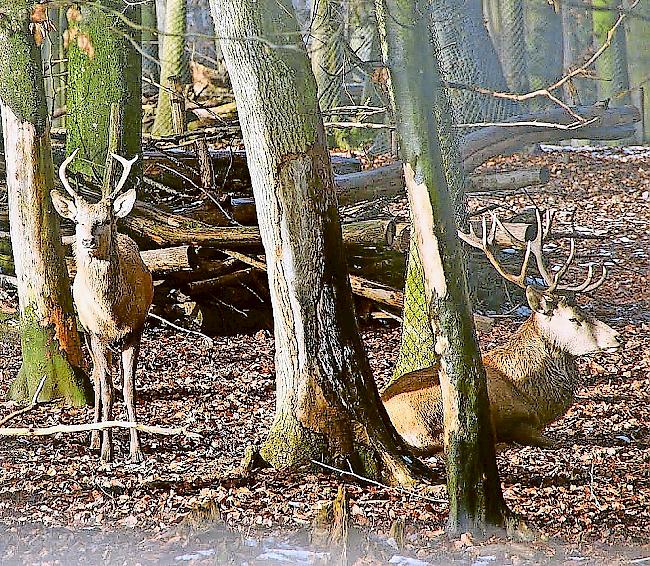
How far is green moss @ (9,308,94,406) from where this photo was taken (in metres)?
2.40

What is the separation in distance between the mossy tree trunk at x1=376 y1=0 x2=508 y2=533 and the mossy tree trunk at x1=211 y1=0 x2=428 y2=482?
21cm

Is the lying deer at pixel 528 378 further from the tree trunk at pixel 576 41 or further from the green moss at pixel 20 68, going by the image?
the green moss at pixel 20 68

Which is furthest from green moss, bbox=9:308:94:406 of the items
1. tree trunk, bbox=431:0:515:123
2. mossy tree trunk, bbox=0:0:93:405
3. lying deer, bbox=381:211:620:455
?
tree trunk, bbox=431:0:515:123

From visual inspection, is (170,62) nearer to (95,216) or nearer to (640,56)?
(95,216)

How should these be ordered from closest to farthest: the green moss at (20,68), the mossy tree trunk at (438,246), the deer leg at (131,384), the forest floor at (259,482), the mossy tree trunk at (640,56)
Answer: the mossy tree trunk at (438,246) < the forest floor at (259,482) < the deer leg at (131,384) < the green moss at (20,68) < the mossy tree trunk at (640,56)

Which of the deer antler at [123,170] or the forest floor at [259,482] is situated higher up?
the deer antler at [123,170]

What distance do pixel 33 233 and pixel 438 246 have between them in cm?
106

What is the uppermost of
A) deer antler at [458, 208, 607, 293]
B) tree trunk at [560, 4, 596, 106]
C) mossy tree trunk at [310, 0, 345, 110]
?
tree trunk at [560, 4, 596, 106]

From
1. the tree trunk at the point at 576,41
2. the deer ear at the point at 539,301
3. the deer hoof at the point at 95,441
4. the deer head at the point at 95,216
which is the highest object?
the tree trunk at the point at 576,41

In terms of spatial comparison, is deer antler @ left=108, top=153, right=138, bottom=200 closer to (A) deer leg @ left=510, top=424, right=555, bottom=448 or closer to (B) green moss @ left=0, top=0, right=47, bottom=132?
(B) green moss @ left=0, top=0, right=47, bottom=132

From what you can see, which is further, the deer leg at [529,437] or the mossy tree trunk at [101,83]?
the mossy tree trunk at [101,83]

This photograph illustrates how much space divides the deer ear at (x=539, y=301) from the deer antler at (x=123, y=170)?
0.90 m

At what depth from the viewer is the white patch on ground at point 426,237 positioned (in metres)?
1.88

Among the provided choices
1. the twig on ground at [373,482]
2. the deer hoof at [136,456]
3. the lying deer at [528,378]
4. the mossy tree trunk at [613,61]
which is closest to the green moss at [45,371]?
the deer hoof at [136,456]
